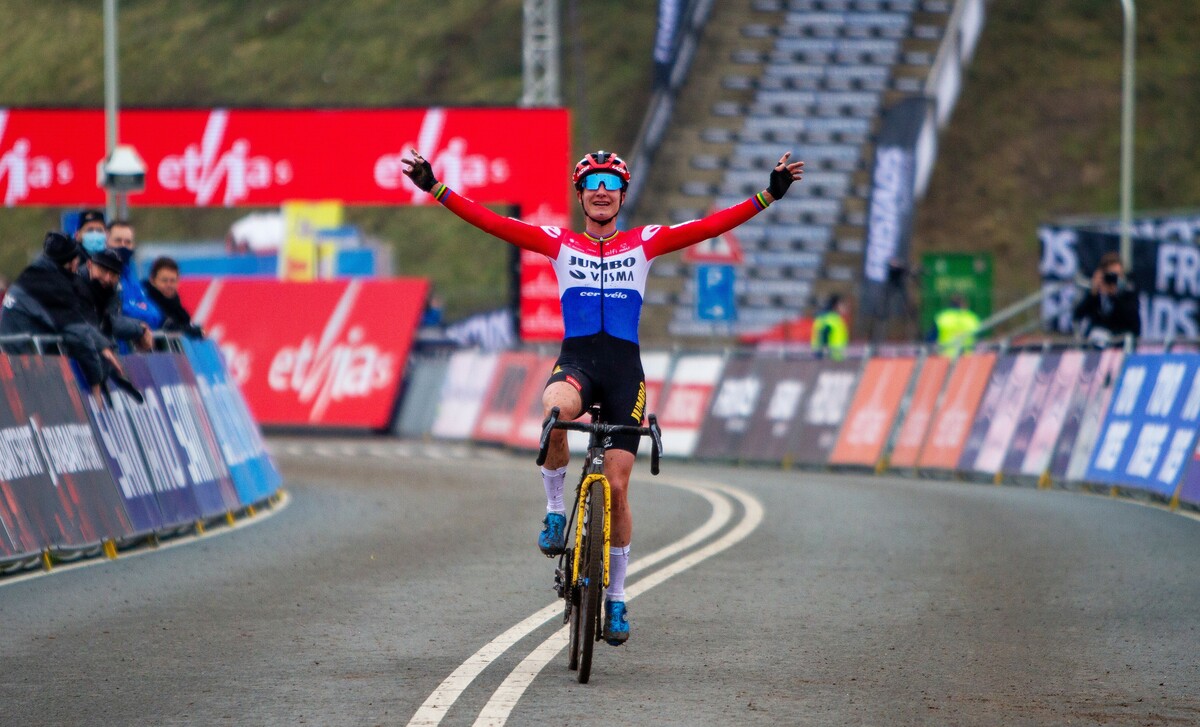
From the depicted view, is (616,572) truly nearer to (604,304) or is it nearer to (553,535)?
(553,535)

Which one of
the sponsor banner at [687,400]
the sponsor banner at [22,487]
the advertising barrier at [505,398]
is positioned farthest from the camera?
the advertising barrier at [505,398]

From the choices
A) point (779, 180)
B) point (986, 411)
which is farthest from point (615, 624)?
point (986, 411)

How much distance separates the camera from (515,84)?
72.3 m

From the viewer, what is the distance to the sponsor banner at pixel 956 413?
22.8 metres

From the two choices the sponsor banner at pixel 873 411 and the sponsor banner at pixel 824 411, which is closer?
the sponsor banner at pixel 873 411

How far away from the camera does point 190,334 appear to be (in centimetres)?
1789

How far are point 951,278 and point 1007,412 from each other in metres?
19.0

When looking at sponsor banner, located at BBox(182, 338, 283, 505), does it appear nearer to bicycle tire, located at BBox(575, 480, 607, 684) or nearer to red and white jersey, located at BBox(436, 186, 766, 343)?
red and white jersey, located at BBox(436, 186, 766, 343)

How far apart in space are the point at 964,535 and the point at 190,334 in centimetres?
685

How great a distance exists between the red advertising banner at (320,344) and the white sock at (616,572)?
24.1 metres

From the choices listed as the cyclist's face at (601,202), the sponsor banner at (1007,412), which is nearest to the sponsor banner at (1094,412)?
the sponsor banner at (1007,412)

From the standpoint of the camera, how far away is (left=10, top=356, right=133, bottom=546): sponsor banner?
517 inches

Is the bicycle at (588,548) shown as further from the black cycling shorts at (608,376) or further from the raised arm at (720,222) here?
the raised arm at (720,222)

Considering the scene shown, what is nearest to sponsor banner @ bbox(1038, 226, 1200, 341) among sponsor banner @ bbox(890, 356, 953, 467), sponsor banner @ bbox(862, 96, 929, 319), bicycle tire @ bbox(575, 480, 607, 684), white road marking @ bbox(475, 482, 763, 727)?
sponsor banner @ bbox(890, 356, 953, 467)
